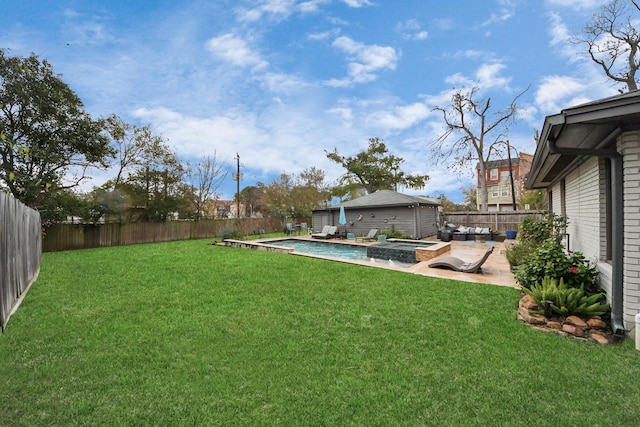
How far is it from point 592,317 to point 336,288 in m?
3.94

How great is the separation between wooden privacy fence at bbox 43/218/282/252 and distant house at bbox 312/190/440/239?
734 cm

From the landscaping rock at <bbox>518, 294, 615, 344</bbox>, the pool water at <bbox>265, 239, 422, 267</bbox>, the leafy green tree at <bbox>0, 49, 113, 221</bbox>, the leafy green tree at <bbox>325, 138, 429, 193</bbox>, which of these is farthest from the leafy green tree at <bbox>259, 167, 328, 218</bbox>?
the landscaping rock at <bbox>518, 294, 615, 344</bbox>

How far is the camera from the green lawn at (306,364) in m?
2.35

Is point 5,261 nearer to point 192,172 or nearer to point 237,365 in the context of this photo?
point 237,365

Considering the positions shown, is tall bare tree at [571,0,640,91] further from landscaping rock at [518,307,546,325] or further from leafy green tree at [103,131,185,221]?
leafy green tree at [103,131,185,221]

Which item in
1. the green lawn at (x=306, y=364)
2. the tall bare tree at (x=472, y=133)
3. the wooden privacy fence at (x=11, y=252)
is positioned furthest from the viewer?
the tall bare tree at (x=472, y=133)

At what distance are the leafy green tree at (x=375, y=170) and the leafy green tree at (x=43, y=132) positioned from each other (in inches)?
894

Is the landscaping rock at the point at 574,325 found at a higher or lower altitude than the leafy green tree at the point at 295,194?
lower

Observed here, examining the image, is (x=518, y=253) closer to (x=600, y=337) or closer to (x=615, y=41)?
(x=600, y=337)

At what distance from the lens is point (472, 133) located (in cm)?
2323

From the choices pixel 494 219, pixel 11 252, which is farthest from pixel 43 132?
pixel 494 219

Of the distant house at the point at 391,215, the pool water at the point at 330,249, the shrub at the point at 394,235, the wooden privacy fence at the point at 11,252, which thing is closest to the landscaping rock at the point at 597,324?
the wooden privacy fence at the point at 11,252

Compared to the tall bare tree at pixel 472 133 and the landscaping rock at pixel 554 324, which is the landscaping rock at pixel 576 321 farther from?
the tall bare tree at pixel 472 133

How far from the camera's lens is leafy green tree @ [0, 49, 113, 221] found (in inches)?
482
